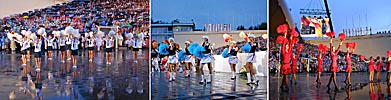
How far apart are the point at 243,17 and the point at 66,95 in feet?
7.61

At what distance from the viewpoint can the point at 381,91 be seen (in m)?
5.45

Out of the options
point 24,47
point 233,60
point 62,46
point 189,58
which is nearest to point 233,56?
point 233,60

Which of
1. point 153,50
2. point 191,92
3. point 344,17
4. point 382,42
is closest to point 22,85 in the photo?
point 153,50

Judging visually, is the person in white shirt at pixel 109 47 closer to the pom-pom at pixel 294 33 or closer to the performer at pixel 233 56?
the performer at pixel 233 56

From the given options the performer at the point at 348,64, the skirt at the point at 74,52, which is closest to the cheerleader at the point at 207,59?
the skirt at the point at 74,52

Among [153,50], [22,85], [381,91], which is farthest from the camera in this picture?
[381,91]

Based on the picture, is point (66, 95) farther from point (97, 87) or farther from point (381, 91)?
point (381, 91)

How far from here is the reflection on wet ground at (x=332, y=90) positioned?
5.35m

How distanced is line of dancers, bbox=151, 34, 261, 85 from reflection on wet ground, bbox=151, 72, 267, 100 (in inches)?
2.4

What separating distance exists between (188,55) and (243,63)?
2.43 feet

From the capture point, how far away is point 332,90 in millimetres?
5383

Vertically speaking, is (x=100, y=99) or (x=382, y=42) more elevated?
(x=382, y=42)

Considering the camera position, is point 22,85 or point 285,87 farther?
point 285,87

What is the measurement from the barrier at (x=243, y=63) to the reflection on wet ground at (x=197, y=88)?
8cm
